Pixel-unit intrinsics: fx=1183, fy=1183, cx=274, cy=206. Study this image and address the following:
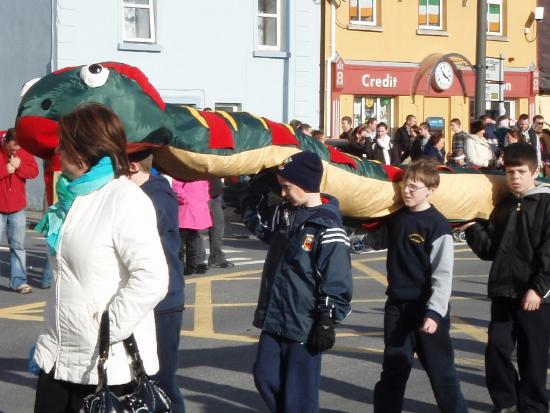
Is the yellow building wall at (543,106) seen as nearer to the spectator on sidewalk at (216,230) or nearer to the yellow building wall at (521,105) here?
the yellow building wall at (521,105)

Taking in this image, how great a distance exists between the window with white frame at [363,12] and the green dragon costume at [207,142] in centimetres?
2234

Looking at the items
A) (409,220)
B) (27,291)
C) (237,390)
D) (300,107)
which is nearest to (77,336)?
(409,220)

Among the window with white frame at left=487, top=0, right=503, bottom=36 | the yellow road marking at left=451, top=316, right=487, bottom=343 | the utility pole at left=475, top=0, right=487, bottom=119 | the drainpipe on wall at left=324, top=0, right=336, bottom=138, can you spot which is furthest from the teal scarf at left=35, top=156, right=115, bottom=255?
the window with white frame at left=487, top=0, right=503, bottom=36

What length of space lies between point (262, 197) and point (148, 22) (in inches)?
758

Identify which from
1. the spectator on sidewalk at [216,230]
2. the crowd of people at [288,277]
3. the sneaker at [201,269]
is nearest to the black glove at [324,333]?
the crowd of people at [288,277]

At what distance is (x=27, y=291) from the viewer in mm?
12820

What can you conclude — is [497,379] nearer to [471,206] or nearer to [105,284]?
[471,206]

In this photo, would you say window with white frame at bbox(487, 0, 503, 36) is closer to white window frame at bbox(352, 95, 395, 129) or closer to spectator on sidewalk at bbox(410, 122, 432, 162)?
white window frame at bbox(352, 95, 395, 129)

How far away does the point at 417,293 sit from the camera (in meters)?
6.75

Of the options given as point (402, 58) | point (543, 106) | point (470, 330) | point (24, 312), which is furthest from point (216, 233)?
point (543, 106)

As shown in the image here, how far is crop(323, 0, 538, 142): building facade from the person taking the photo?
28781 mm

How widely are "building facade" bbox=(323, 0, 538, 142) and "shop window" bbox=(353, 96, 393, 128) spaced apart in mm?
25

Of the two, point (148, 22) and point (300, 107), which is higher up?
point (148, 22)

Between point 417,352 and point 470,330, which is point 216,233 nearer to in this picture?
point 470,330
